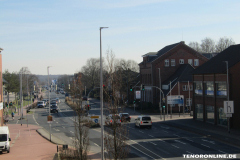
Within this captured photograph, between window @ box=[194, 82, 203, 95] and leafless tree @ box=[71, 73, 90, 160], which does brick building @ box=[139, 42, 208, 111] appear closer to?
window @ box=[194, 82, 203, 95]

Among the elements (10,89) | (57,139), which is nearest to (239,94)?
(57,139)

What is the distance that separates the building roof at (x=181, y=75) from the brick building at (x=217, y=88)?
14.3 m

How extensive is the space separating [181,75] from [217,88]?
22260 mm

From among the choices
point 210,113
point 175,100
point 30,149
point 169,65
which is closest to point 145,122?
point 210,113

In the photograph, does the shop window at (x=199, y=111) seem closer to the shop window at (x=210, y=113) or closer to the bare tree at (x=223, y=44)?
the shop window at (x=210, y=113)

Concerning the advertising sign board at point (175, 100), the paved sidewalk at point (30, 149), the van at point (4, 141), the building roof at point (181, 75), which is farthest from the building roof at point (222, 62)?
the van at point (4, 141)

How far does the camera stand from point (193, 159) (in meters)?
20.4

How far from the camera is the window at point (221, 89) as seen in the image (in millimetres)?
37819

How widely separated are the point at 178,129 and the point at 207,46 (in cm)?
7803

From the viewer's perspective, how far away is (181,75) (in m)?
62.1

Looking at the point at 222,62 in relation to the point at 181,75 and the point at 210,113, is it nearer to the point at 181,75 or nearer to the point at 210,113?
the point at 210,113

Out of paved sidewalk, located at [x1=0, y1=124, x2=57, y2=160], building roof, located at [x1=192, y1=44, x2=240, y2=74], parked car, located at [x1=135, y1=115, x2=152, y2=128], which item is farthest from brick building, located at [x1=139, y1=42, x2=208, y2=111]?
paved sidewalk, located at [x1=0, y1=124, x2=57, y2=160]

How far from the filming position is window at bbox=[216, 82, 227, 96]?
37819 millimetres

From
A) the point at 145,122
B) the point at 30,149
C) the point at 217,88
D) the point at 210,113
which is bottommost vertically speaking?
the point at 30,149
